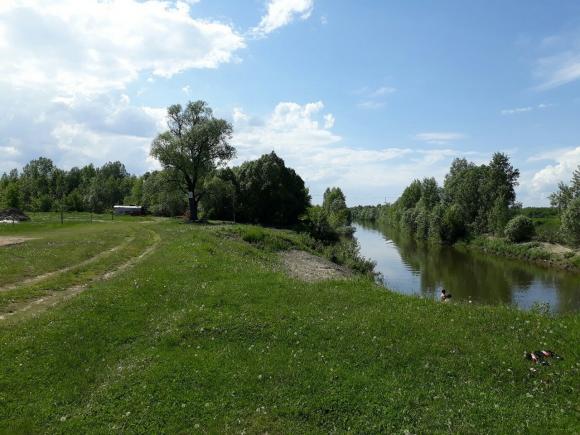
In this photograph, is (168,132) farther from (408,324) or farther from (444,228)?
(444,228)

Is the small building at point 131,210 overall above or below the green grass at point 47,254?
above

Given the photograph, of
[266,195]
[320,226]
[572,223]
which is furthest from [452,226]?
[266,195]

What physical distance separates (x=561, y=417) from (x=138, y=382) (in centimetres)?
894

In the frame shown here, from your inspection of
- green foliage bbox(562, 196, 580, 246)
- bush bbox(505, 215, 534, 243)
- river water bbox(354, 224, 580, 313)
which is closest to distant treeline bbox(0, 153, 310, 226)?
river water bbox(354, 224, 580, 313)

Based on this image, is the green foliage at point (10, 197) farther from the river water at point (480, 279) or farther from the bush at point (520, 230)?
the bush at point (520, 230)

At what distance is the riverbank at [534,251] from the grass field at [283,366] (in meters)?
58.8

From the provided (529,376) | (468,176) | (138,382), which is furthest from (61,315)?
(468,176)

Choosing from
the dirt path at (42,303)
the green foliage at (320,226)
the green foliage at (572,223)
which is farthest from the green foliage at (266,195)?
the dirt path at (42,303)

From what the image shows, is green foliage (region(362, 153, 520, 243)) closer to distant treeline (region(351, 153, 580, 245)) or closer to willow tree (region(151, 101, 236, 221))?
distant treeline (region(351, 153, 580, 245))

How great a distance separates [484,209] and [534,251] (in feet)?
104

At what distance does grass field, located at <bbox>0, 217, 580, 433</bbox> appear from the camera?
8789 millimetres

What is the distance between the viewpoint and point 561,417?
28.0ft

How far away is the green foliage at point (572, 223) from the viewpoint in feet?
222

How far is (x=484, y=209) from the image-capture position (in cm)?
10238
